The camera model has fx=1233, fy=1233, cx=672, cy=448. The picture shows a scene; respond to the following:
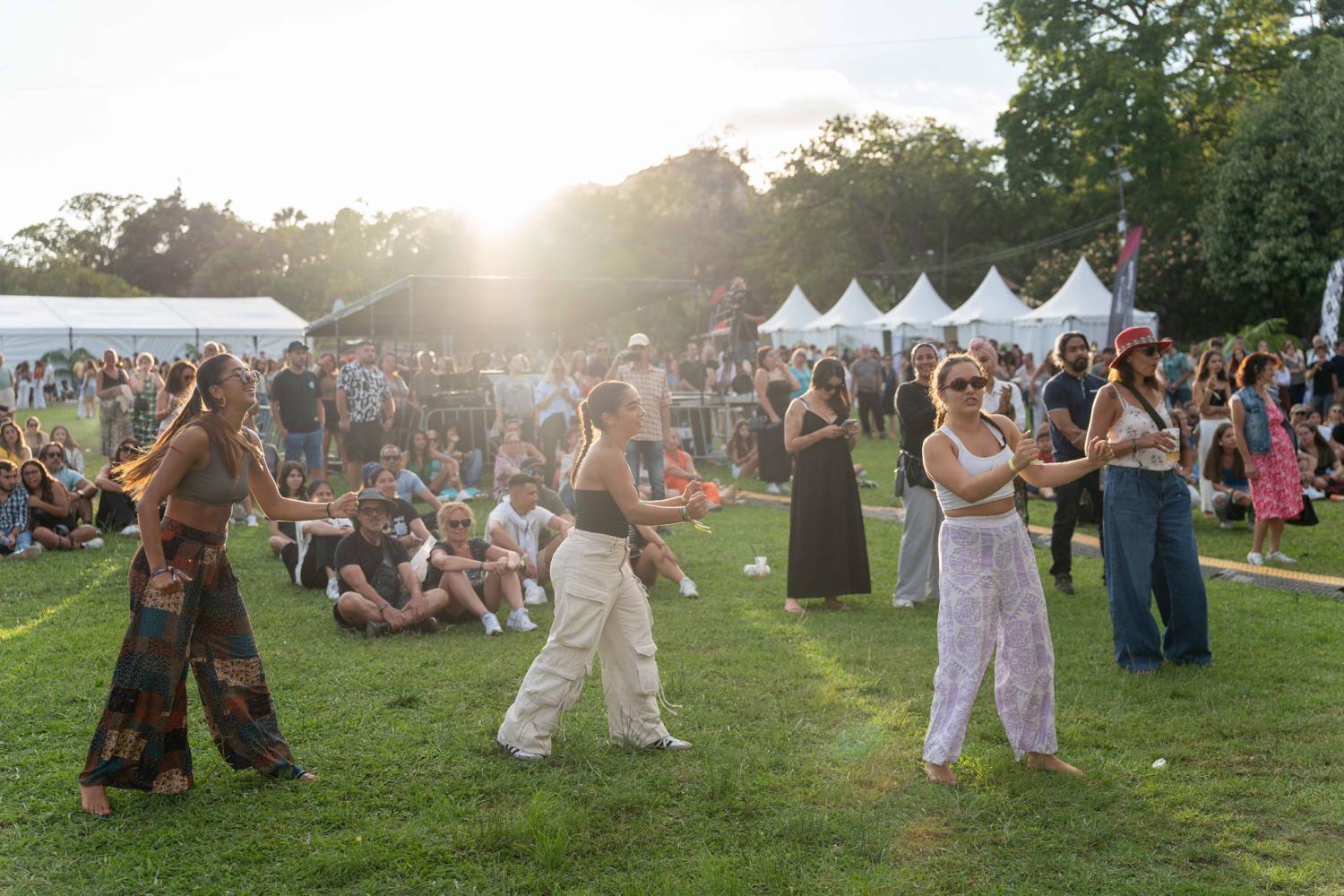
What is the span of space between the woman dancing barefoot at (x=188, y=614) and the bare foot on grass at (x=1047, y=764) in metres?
3.10

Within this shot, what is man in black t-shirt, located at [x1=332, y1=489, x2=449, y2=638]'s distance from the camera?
8.41 m

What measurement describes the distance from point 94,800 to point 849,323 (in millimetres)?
32668

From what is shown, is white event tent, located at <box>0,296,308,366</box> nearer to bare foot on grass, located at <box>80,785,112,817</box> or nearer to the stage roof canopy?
the stage roof canopy

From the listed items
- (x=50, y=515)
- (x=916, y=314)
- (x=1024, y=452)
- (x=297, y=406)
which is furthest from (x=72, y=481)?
(x=916, y=314)

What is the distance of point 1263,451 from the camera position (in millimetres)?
10578

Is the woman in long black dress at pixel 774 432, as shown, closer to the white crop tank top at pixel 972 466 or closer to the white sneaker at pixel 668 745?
the white sneaker at pixel 668 745

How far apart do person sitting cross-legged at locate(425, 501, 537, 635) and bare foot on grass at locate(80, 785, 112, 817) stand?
144 inches

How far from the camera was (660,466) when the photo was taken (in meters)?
12.5

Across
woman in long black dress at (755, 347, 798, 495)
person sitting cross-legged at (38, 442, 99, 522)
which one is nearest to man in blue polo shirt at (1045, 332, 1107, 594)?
woman in long black dress at (755, 347, 798, 495)

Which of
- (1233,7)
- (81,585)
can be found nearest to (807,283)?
(1233,7)

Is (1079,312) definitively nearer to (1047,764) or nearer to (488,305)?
(488,305)

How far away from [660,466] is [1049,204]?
41537 mm

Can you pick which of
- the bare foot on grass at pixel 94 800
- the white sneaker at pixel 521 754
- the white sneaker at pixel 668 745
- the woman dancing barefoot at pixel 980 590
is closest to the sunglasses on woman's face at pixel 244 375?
the bare foot on grass at pixel 94 800

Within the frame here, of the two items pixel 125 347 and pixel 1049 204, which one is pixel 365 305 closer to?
pixel 125 347
